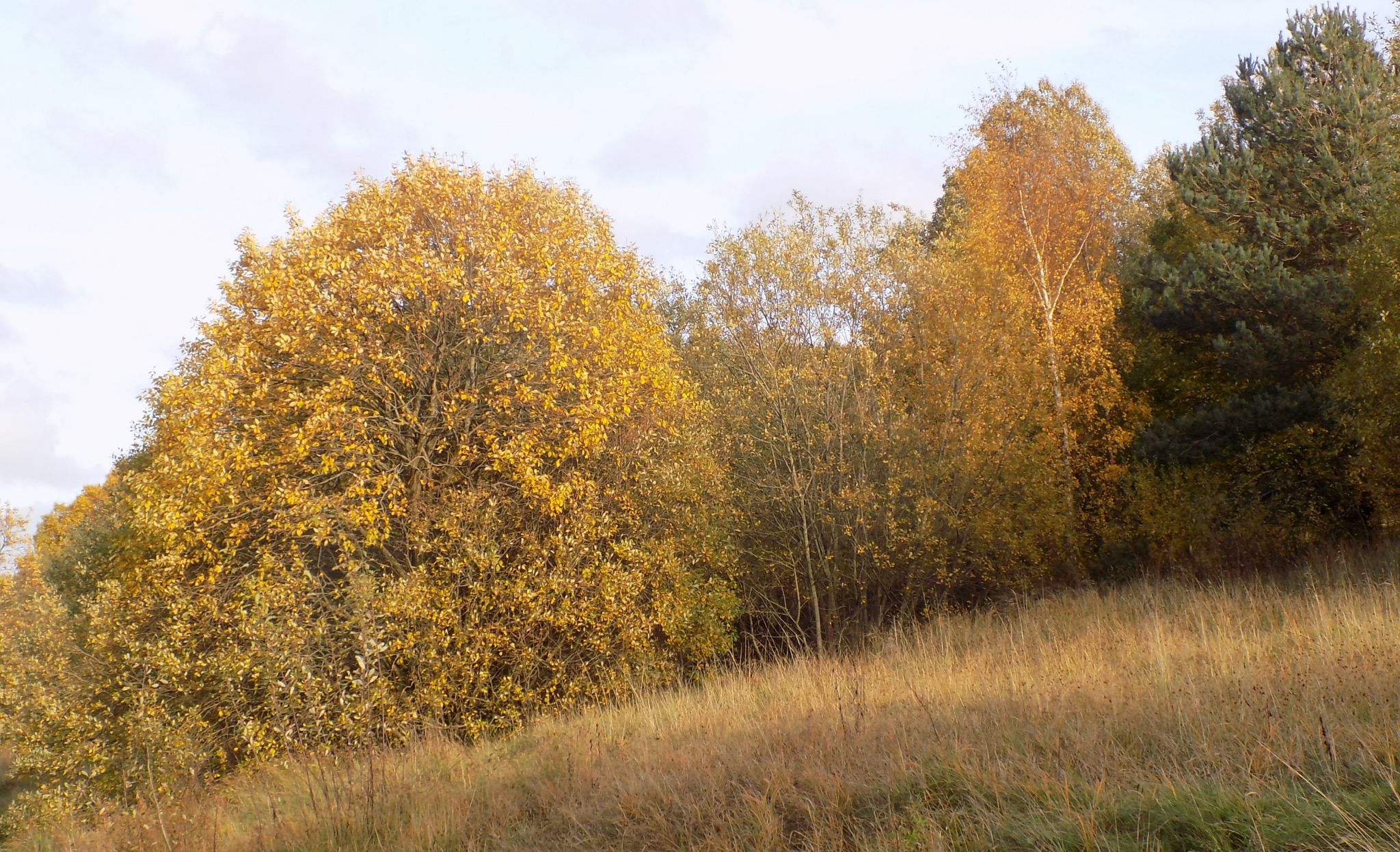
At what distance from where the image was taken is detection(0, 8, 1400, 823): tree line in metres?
12.1

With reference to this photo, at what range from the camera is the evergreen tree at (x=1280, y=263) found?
1684 centimetres

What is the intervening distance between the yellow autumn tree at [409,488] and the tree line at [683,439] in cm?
7

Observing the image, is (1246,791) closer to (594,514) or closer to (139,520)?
(594,514)

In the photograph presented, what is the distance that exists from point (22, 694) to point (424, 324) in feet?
28.2

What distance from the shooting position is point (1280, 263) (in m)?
17.2

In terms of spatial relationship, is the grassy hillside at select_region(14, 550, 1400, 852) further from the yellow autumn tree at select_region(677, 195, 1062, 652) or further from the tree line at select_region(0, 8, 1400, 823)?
the yellow autumn tree at select_region(677, 195, 1062, 652)

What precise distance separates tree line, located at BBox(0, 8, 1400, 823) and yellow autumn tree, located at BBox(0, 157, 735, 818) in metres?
0.07

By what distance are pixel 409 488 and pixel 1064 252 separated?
16781 mm

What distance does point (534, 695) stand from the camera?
1301cm

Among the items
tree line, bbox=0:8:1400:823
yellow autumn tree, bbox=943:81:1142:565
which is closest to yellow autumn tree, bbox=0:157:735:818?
tree line, bbox=0:8:1400:823

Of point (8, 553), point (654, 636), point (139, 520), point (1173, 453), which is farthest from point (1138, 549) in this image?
point (8, 553)

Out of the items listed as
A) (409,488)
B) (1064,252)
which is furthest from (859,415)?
(1064,252)

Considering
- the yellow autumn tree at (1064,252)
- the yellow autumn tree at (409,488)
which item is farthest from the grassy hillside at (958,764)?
the yellow autumn tree at (1064,252)

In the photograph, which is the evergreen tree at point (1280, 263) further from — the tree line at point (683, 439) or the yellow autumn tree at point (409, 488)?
the yellow autumn tree at point (409, 488)
